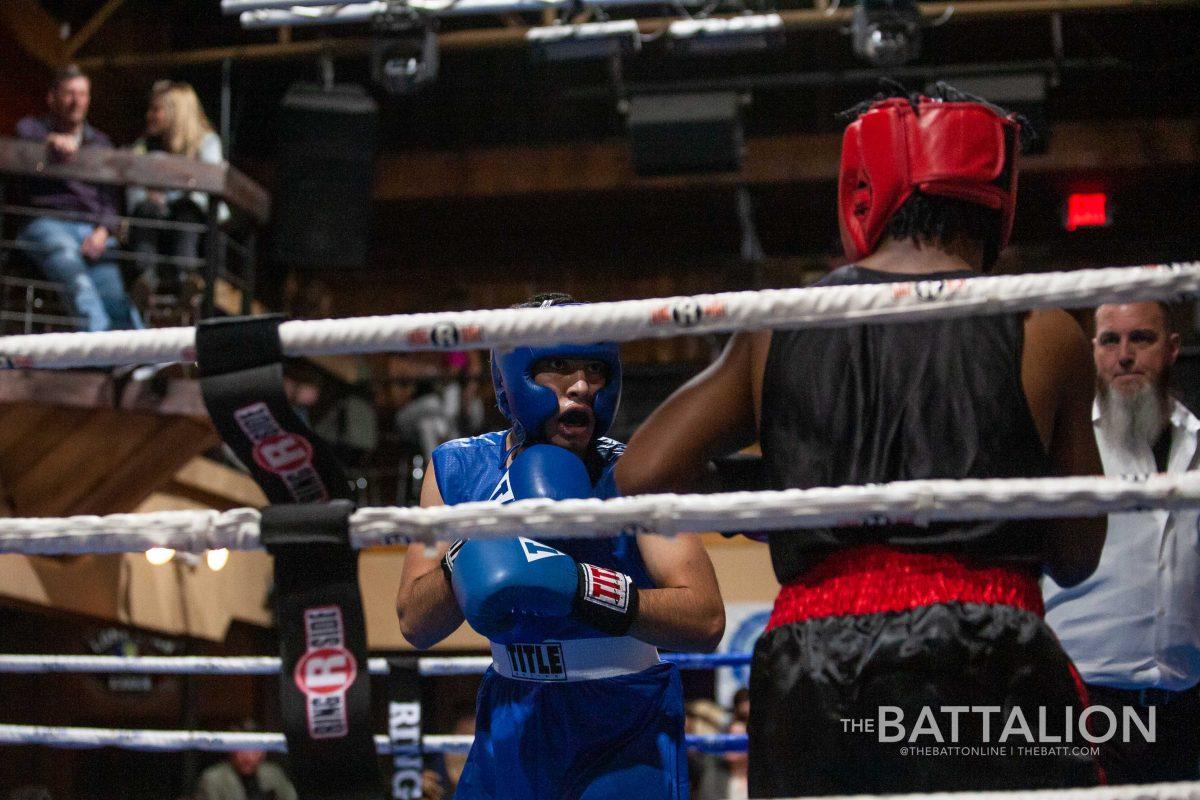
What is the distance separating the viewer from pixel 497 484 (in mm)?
1781

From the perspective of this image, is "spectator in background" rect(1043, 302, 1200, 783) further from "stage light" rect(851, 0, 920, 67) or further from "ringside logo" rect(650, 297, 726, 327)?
"stage light" rect(851, 0, 920, 67)

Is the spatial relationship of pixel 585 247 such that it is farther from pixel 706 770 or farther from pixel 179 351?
pixel 179 351

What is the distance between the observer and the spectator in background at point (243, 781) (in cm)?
529

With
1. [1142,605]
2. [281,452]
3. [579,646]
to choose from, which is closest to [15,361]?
[281,452]

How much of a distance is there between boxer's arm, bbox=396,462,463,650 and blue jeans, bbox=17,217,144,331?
3.14m

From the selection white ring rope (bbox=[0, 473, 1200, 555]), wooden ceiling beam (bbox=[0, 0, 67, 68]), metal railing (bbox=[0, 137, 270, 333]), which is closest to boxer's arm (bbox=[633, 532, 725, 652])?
white ring rope (bbox=[0, 473, 1200, 555])

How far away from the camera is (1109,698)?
206 centimetres

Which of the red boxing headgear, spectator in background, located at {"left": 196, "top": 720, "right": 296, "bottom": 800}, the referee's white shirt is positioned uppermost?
the red boxing headgear

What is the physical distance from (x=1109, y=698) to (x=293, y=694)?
1465 mm

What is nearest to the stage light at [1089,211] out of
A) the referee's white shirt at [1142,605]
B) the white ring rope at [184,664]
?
the referee's white shirt at [1142,605]

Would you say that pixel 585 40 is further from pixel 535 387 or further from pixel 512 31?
pixel 535 387

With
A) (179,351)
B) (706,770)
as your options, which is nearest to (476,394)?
(706,770)

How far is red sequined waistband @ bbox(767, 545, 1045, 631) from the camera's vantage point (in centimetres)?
117

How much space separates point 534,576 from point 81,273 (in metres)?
3.75
